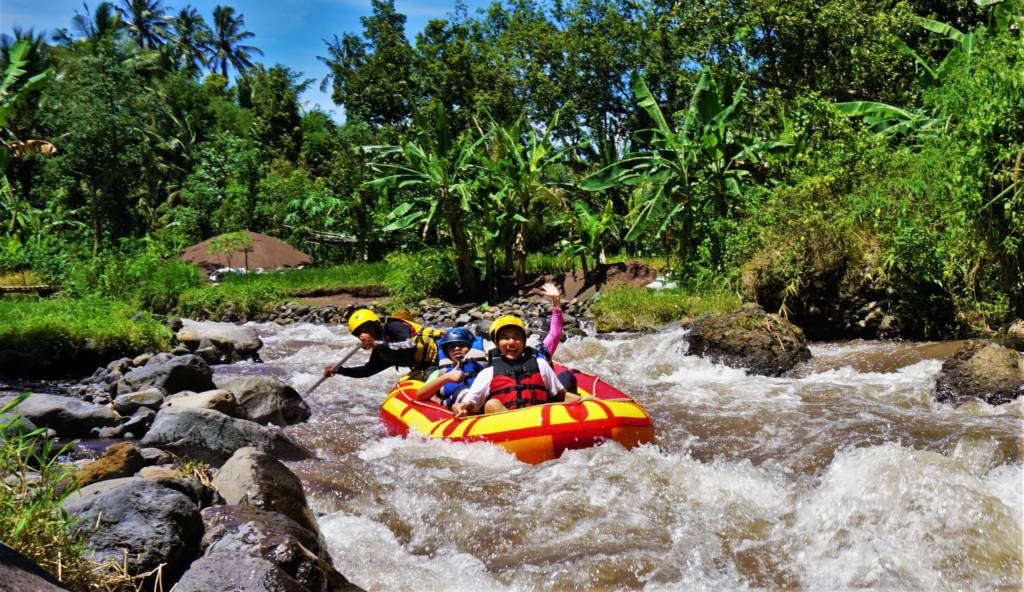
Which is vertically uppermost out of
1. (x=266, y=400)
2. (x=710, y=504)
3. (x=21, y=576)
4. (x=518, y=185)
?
(x=518, y=185)

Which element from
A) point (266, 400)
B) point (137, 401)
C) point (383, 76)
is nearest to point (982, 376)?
point (266, 400)

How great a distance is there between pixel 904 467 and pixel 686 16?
1699 centimetres

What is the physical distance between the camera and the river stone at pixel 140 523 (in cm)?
300

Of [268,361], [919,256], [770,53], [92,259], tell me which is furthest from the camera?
[770,53]

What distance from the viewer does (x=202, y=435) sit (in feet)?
17.3

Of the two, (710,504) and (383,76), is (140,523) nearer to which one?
(710,504)

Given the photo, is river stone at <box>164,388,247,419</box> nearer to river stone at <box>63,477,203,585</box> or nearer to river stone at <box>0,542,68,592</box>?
river stone at <box>63,477,203,585</box>

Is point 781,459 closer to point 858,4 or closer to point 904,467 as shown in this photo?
point 904,467

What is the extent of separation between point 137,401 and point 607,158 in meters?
14.9

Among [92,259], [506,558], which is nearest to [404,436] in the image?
[506,558]

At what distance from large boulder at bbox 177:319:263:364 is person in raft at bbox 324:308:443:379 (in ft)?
14.3

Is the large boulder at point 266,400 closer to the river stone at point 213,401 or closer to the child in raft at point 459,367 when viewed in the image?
the river stone at point 213,401

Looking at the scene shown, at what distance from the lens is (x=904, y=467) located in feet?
14.9

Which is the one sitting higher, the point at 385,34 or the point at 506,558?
the point at 385,34
